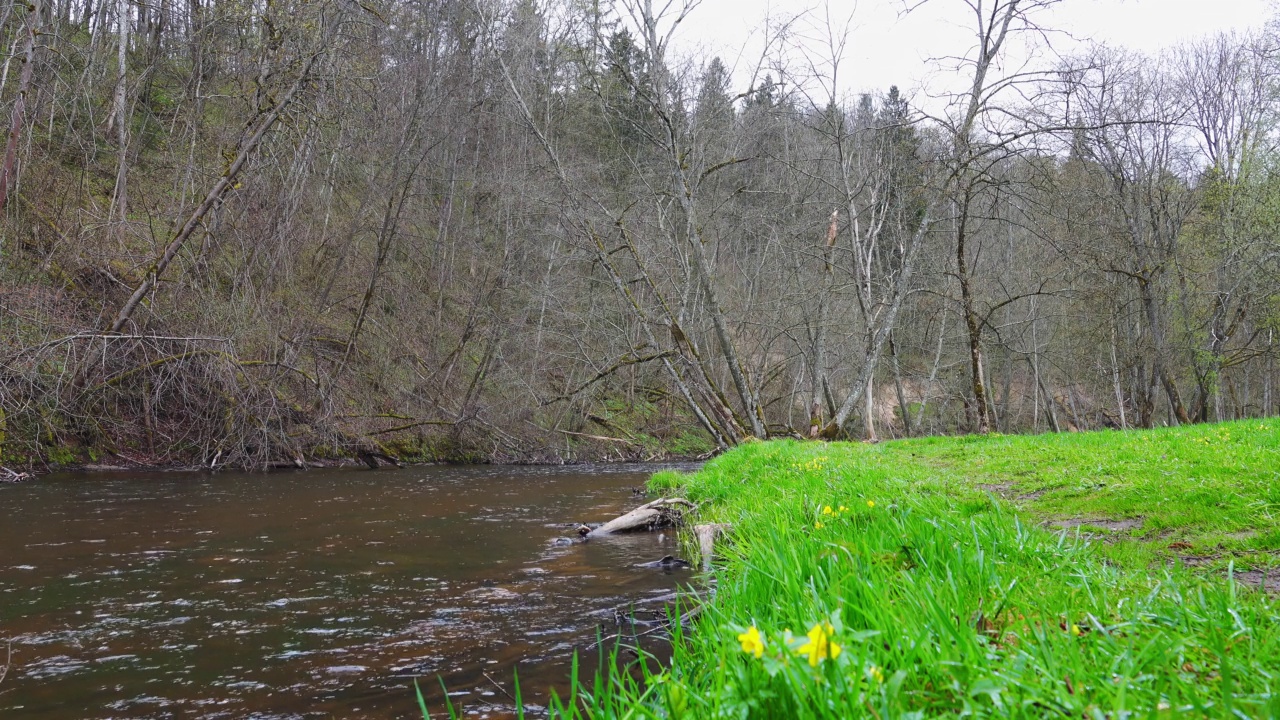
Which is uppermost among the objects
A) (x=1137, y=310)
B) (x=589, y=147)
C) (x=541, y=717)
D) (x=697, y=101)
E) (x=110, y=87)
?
(x=589, y=147)

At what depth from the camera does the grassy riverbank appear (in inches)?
62.9

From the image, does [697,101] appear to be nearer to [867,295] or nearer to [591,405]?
[867,295]

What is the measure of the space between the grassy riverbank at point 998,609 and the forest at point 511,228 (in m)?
9.86

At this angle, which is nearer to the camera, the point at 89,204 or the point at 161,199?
the point at 89,204

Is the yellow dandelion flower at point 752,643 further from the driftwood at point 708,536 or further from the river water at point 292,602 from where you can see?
the driftwood at point 708,536

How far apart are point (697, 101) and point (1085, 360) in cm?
2498

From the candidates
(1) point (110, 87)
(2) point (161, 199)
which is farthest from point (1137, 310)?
(1) point (110, 87)

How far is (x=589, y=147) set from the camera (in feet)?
101

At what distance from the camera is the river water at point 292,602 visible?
150 inches

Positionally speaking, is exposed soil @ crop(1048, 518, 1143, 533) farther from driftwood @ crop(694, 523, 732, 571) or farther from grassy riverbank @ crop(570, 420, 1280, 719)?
driftwood @ crop(694, 523, 732, 571)

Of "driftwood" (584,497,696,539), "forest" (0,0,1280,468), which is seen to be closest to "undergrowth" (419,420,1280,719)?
"driftwood" (584,497,696,539)

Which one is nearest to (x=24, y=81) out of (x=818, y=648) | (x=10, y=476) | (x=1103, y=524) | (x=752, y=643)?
(x=10, y=476)

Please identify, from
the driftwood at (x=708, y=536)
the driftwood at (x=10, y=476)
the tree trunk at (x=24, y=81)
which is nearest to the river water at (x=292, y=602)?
the driftwood at (x=708, y=536)

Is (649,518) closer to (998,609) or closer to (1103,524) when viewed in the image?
(1103,524)
